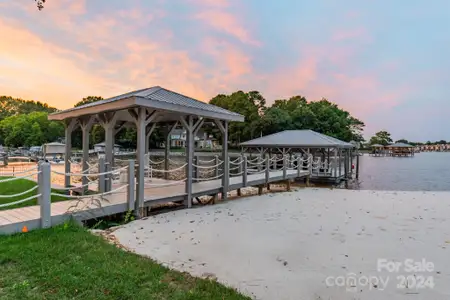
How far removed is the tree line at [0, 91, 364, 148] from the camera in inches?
1425

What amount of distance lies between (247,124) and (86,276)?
34533 mm

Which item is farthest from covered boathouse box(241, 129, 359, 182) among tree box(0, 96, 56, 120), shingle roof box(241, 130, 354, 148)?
tree box(0, 96, 56, 120)

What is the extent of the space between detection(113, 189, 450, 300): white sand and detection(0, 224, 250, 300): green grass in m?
0.48

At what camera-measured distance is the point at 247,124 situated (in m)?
Answer: 36.8

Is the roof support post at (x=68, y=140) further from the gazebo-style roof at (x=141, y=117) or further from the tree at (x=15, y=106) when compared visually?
the tree at (x=15, y=106)

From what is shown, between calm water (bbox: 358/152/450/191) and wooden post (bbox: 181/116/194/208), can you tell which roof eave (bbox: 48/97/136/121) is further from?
calm water (bbox: 358/152/450/191)

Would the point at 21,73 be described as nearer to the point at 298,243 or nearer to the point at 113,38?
the point at 113,38

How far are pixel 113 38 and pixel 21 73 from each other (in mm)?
5651

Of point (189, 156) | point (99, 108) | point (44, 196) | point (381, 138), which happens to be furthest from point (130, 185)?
point (381, 138)

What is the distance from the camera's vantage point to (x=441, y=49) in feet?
55.0

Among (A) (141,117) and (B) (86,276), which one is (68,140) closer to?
(A) (141,117)

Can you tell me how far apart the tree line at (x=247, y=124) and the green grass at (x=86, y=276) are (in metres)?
25.5

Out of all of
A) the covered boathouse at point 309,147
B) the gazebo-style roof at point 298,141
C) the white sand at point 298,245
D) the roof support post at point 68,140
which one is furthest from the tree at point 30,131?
the white sand at point 298,245

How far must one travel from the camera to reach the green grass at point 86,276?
2.57m
